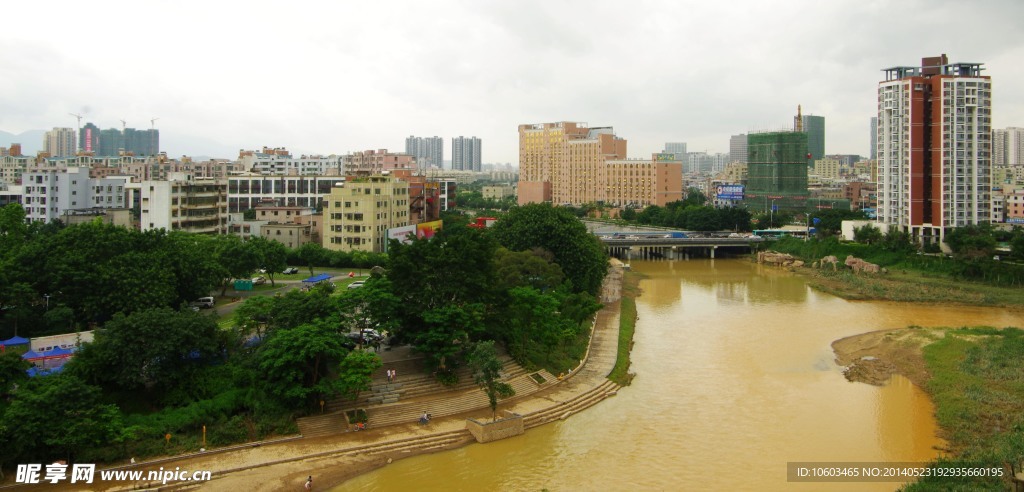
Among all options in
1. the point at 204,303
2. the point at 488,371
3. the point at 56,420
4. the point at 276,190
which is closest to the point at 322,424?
the point at 488,371

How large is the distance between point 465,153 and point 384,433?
150 m

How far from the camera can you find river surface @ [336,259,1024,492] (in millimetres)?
11281

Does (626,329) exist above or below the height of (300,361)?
below

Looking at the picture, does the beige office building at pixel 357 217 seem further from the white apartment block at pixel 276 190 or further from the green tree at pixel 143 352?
the green tree at pixel 143 352

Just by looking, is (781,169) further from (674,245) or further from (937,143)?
(937,143)

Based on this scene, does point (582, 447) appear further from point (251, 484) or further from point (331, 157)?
point (331, 157)

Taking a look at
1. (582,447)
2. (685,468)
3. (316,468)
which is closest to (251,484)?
(316,468)

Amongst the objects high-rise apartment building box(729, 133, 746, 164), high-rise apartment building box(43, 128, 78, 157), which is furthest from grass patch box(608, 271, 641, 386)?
high-rise apartment building box(729, 133, 746, 164)

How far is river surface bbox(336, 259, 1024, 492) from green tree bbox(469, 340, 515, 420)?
0.87 meters

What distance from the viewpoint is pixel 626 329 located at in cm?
2150

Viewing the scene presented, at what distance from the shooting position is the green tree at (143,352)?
1187 cm

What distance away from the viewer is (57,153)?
8856 centimetres

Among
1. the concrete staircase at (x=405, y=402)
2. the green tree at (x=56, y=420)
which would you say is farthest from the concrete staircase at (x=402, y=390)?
the green tree at (x=56, y=420)

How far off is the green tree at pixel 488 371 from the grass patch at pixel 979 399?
634 cm
